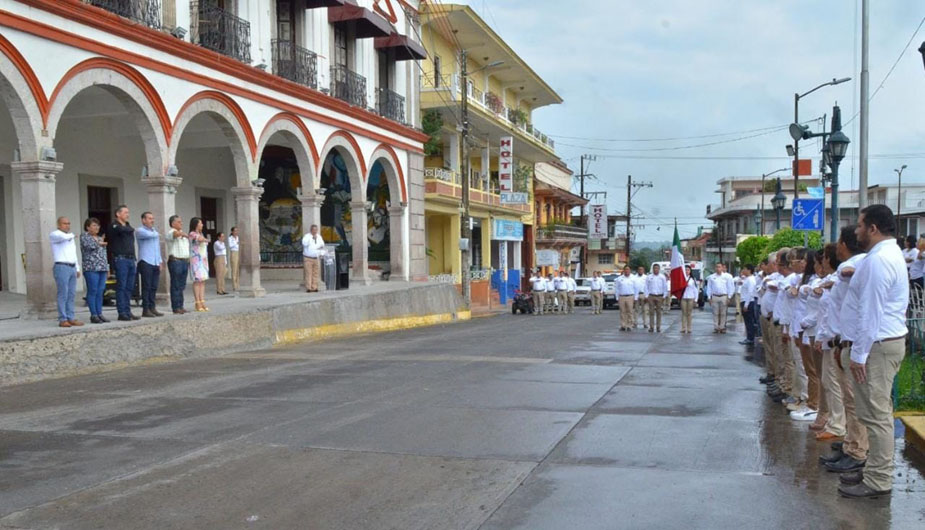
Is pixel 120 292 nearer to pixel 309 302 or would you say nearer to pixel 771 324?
pixel 309 302

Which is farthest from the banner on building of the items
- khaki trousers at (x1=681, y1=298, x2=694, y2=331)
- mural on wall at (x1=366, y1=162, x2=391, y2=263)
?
khaki trousers at (x1=681, y1=298, x2=694, y2=331)

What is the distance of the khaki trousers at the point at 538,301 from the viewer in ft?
109

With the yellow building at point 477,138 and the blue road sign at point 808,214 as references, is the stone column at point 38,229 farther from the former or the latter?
the yellow building at point 477,138

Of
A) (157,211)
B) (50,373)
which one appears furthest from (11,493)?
(157,211)

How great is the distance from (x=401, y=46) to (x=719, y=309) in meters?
13.4

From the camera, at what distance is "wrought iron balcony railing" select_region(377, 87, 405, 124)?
2676 centimetres

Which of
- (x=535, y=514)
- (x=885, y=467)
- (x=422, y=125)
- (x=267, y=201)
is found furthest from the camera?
(x=422, y=125)

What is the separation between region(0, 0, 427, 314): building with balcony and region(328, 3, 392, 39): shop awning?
0.07m

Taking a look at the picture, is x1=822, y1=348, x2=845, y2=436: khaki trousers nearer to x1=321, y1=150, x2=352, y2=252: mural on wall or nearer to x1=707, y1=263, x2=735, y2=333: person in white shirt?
x1=707, y1=263, x2=735, y2=333: person in white shirt

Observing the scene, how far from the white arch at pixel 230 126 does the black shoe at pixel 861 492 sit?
14319mm

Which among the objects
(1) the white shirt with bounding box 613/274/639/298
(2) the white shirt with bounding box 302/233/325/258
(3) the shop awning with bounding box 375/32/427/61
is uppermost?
(3) the shop awning with bounding box 375/32/427/61

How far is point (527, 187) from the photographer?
46.2 meters

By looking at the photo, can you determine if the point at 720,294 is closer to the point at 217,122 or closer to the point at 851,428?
the point at 217,122

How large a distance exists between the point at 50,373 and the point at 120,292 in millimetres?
2223
